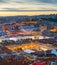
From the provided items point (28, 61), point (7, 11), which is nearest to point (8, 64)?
point (28, 61)

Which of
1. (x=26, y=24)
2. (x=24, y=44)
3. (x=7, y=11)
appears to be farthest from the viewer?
(x=7, y=11)

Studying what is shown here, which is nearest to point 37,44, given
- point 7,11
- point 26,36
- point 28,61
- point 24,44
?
point 24,44

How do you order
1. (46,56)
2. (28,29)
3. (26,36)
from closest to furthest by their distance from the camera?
(46,56) < (26,36) < (28,29)

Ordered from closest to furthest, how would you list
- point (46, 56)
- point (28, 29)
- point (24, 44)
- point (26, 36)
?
point (46, 56)
point (24, 44)
point (26, 36)
point (28, 29)

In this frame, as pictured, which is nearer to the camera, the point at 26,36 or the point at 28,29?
the point at 26,36

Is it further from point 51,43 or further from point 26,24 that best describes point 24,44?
point 26,24

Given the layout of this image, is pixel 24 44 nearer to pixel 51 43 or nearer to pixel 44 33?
pixel 51 43

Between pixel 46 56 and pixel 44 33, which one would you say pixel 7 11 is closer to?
pixel 44 33

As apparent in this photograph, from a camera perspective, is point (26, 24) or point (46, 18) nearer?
point (26, 24)

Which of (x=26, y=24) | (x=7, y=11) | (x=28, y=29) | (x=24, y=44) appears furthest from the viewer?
(x=7, y=11)
